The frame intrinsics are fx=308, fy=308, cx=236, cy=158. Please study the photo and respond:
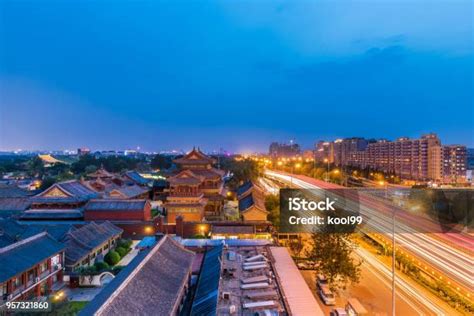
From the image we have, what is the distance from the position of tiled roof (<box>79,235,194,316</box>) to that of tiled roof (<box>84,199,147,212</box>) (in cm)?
1449

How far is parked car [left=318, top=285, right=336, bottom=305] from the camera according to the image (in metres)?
16.8

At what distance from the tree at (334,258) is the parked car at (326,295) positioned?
34 centimetres

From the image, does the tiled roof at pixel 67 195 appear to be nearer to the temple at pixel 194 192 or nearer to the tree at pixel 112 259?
the temple at pixel 194 192

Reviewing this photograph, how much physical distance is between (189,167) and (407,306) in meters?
30.1

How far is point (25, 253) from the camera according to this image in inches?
655

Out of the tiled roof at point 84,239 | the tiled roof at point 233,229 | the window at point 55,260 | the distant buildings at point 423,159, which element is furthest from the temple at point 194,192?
the distant buildings at point 423,159

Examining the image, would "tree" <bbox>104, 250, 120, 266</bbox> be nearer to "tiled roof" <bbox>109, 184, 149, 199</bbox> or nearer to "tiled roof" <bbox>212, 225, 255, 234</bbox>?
"tiled roof" <bbox>212, 225, 255, 234</bbox>

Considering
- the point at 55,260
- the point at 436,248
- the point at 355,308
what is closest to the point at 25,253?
the point at 55,260

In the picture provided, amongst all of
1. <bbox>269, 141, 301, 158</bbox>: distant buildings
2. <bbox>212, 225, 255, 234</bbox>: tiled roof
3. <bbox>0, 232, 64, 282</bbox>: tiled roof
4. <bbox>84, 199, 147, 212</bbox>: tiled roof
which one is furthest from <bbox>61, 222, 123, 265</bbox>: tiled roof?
<bbox>269, 141, 301, 158</bbox>: distant buildings

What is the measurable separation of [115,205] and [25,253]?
1331 cm

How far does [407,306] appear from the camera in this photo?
1627 cm

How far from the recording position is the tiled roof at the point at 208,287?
12.3m

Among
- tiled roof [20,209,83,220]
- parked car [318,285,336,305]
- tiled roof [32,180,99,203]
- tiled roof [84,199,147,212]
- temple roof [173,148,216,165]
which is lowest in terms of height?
parked car [318,285,336,305]

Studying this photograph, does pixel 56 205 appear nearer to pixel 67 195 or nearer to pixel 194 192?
pixel 67 195
